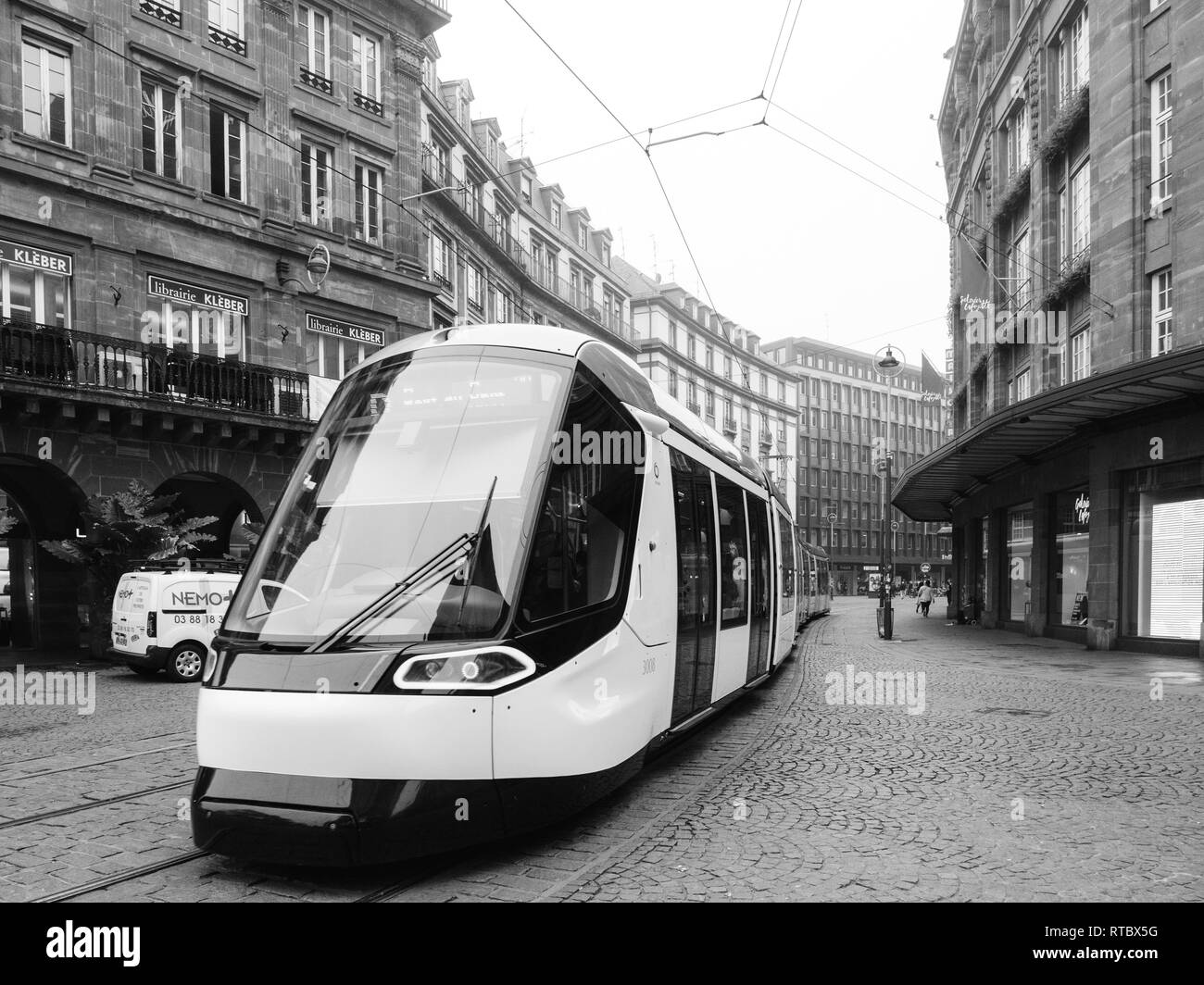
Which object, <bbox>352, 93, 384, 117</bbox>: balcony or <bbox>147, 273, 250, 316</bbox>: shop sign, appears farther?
<bbox>352, 93, 384, 117</bbox>: balcony

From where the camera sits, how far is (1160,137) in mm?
21078

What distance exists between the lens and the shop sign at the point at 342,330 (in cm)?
2659

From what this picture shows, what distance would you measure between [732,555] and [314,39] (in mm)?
22898

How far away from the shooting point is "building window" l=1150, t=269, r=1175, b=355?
20797 millimetres

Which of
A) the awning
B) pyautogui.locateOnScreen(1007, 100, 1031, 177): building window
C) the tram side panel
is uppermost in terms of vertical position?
pyautogui.locateOnScreen(1007, 100, 1031, 177): building window

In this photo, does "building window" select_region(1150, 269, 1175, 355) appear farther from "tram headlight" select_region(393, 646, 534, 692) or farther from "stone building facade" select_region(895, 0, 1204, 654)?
"tram headlight" select_region(393, 646, 534, 692)

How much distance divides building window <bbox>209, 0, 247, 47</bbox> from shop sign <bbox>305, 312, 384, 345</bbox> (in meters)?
6.50

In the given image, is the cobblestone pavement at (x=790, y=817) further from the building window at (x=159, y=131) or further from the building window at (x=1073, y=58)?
the building window at (x=1073, y=58)

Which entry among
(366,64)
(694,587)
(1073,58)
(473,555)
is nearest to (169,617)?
(694,587)

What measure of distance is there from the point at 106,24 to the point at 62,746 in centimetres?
1827

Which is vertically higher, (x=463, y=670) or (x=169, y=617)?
(x=463, y=670)

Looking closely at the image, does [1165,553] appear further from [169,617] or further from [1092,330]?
[169,617]

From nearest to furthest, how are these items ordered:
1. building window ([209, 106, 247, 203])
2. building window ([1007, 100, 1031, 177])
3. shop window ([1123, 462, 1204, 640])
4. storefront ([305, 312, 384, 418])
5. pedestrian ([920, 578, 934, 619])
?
shop window ([1123, 462, 1204, 640]), building window ([209, 106, 247, 203]), storefront ([305, 312, 384, 418]), building window ([1007, 100, 1031, 177]), pedestrian ([920, 578, 934, 619])

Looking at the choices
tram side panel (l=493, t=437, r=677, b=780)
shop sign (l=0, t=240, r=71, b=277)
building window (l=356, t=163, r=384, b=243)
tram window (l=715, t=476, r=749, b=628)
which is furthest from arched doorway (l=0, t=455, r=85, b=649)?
tram side panel (l=493, t=437, r=677, b=780)
